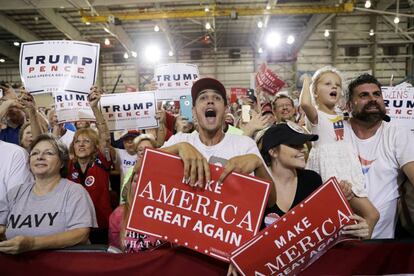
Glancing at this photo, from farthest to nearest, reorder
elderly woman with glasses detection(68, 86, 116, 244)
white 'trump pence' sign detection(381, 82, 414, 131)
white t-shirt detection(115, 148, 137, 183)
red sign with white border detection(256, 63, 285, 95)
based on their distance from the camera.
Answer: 1. red sign with white border detection(256, 63, 285, 95)
2. white 'trump pence' sign detection(381, 82, 414, 131)
3. white t-shirt detection(115, 148, 137, 183)
4. elderly woman with glasses detection(68, 86, 116, 244)

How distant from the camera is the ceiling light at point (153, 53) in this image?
2055 centimetres

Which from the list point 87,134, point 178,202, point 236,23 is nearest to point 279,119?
point 87,134

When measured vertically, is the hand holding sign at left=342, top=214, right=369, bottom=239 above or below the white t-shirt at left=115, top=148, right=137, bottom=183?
below

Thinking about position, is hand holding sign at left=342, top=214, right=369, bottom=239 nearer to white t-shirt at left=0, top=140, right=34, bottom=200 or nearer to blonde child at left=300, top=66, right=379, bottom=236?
blonde child at left=300, top=66, right=379, bottom=236

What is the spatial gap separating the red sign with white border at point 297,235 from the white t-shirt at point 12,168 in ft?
5.72

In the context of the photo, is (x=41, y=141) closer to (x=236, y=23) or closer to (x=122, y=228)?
(x=122, y=228)

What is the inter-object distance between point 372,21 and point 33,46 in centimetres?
1924

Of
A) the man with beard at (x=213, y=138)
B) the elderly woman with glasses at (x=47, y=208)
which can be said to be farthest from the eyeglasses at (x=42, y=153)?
the man with beard at (x=213, y=138)

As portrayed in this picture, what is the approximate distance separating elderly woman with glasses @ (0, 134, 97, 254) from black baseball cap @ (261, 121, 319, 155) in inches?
51.1

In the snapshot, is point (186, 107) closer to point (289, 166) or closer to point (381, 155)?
point (289, 166)

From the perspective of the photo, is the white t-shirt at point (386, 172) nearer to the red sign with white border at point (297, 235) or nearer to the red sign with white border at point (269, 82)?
the red sign with white border at point (297, 235)

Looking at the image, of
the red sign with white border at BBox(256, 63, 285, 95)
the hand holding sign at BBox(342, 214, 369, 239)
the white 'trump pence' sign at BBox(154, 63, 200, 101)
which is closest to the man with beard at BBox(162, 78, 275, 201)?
the hand holding sign at BBox(342, 214, 369, 239)

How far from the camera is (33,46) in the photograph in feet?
13.5

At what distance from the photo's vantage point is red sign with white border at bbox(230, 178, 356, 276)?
1855mm
